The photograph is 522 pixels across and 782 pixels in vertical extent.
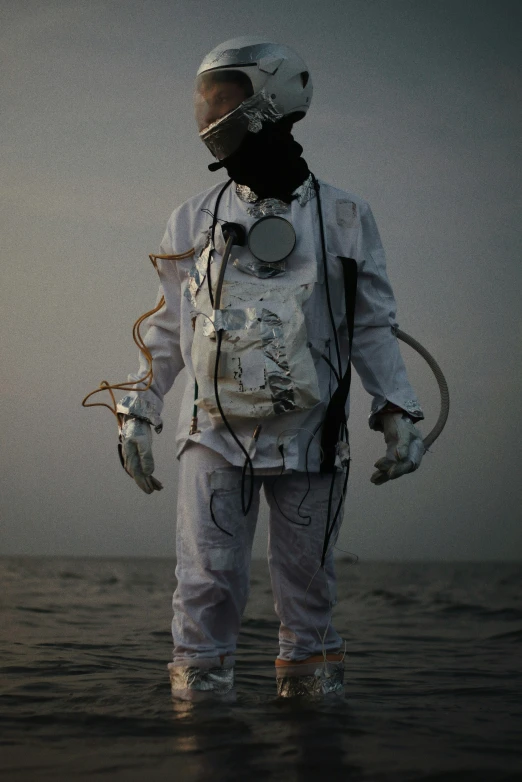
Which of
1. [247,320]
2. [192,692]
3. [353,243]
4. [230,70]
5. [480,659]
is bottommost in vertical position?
[480,659]

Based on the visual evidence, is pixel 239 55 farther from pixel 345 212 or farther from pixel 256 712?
pixel 256 712

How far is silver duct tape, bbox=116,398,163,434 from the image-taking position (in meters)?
3.02

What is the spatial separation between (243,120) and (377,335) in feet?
2.59

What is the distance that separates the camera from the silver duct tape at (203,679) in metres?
2.78

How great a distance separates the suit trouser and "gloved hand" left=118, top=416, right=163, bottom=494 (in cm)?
12

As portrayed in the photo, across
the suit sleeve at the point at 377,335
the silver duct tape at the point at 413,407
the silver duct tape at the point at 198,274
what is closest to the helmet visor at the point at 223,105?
the silver duct tape at the point at 198,274

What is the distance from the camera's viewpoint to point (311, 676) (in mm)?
2949

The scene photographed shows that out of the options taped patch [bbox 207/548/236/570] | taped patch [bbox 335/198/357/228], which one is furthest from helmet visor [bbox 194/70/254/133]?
taped patch [bbox 207/548/236/570]

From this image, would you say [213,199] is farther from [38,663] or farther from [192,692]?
[38,663]

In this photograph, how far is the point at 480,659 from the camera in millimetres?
4738

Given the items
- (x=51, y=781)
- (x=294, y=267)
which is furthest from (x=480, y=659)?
(x=51, y=781)

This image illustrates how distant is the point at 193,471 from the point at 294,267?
682 millimetres

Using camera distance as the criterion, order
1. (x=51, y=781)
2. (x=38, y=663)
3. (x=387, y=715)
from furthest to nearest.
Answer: (x=38, y=663)
(x=387, y=715)
(x=51, y=781)

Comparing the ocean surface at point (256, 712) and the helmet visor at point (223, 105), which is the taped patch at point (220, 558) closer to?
the ocean surface at point (256, 712)
